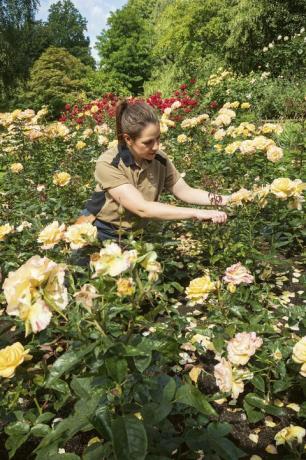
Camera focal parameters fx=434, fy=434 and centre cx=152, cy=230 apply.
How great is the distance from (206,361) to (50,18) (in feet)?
172

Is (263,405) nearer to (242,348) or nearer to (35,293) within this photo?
(242,348)

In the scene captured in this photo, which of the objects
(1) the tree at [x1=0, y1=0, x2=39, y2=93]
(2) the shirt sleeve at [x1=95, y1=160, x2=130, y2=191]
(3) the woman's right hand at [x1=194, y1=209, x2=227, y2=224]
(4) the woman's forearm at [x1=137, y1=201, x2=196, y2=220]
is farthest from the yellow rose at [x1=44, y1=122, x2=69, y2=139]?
(1) the tree at [x1=0, y1=0, x2=39, y2=93]

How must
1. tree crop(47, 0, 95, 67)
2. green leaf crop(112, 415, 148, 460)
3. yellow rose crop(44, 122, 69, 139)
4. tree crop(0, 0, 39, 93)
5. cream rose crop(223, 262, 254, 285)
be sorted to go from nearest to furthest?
1. green leaf crop(112, 415, 148, 460)
2. cream rose crop(223, 262, 254, 285)
3. yellow rose crop(44, 122, 69, 139)
4. tree crop(0, 0, 39, 93)
5. tree crop(47, 0, 95, 67)

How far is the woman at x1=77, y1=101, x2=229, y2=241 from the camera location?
6.77 feet

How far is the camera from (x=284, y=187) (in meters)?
1.97

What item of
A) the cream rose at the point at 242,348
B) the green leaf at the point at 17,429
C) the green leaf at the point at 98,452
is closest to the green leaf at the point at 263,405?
the cream rose at the point at 242,348

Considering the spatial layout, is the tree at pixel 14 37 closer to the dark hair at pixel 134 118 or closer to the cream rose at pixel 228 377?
the dark hair at pixel 134 118

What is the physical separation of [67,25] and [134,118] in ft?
165

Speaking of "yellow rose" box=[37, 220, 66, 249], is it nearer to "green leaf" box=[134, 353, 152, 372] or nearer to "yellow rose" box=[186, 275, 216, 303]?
"yellow rose" box=[186, 275, 216, 303]

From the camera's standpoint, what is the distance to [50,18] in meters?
47.3

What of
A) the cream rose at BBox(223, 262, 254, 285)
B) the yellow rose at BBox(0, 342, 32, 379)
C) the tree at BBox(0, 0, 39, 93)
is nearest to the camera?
the yellow rose at BBox(0, 342, 32, 379)

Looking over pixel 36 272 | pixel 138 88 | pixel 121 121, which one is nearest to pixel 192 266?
pixel 121 121

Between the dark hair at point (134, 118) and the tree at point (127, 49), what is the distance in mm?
21563

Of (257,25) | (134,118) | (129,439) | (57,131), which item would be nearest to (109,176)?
(134,118)
